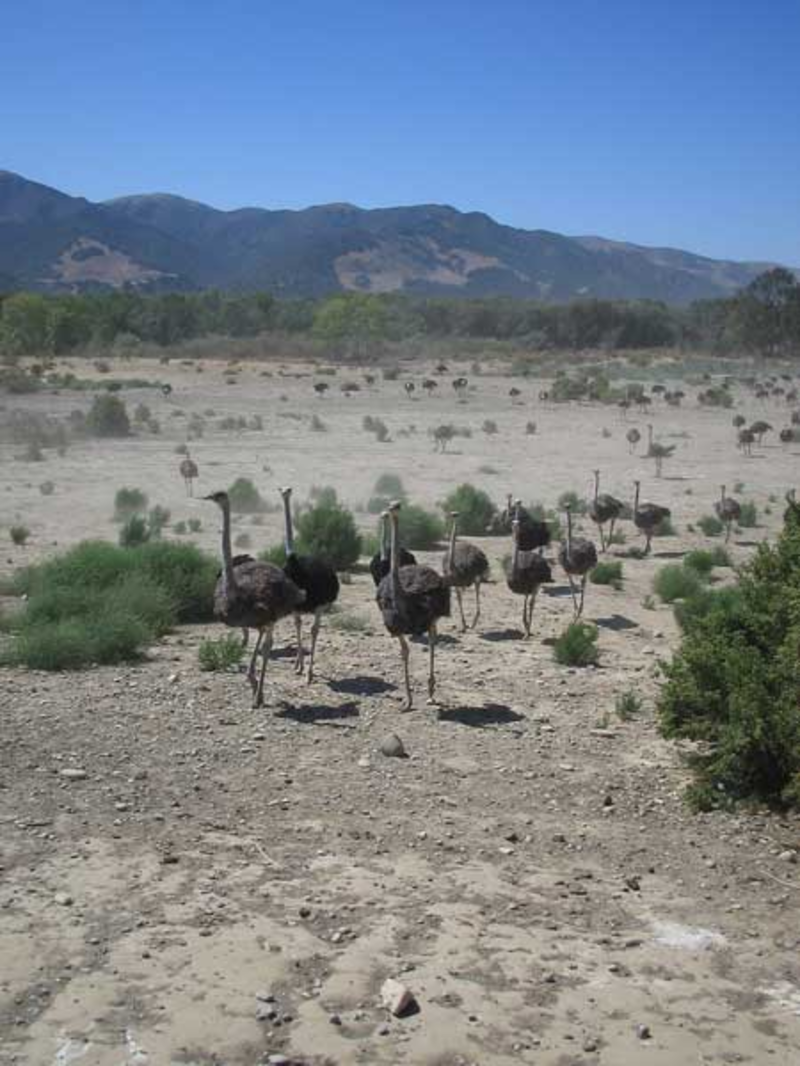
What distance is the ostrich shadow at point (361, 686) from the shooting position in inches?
403

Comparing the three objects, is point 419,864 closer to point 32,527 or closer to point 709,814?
point 709,814

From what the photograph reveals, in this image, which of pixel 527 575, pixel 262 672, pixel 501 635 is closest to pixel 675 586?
pixel 527 575

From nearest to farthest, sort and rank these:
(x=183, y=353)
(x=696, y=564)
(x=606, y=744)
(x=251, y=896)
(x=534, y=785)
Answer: (x=251, y=896)
(x=534, y=785)
(x=606, y=744)
(x=696, y=564)
(x=183, y=353)

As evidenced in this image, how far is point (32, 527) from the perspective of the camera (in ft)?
63.4

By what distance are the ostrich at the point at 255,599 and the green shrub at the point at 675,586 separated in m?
6.58

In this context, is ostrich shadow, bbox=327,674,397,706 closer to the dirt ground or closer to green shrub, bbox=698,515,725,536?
the dirt ground

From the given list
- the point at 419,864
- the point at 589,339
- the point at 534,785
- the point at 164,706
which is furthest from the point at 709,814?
the point at 589,339

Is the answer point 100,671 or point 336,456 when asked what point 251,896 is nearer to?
point 100,671

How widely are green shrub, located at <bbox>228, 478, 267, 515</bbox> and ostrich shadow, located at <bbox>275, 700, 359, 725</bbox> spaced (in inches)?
468

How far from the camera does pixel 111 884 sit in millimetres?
6480

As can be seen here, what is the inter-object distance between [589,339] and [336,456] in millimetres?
64717

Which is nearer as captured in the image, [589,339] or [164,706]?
[164,706]

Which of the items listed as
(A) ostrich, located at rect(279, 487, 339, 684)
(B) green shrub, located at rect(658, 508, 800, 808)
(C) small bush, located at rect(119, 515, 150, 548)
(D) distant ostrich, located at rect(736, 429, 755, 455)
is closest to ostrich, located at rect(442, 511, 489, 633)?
(A) ostrich, located at rect(279, 487, 339, 684)

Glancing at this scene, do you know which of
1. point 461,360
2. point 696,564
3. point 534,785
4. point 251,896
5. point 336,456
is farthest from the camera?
point 461,360
